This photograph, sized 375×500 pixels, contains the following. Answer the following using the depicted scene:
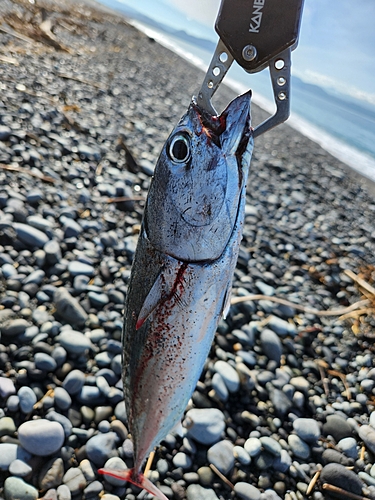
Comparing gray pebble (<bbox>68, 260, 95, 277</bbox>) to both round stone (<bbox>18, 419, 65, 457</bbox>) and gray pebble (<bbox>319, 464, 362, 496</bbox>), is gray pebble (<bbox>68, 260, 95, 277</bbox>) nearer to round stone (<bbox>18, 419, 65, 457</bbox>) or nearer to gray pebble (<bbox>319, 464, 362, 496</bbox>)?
round stone (<bbox>18, 419, 65, 457</bbox>)

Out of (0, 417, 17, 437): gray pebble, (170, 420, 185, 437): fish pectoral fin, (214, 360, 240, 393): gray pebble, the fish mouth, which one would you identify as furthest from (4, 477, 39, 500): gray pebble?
the fish mouth

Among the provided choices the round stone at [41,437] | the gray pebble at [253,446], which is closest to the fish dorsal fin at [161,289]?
the round stone at [41,437]

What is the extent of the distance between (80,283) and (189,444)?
1685 mm

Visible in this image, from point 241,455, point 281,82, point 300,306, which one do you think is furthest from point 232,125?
point 300,306

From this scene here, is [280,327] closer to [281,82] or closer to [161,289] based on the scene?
[161,289]

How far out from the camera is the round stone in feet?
7.30

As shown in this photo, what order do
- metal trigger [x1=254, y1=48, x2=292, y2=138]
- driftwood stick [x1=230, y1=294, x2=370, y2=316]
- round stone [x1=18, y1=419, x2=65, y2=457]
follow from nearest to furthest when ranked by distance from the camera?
metal trigger [x1=254, y1=48, x2=292, y2=138] < round stone [x1=18, y1=419, x2=65, y2=457] < driftwood stick [x1=230, y1=294, x2=370, y2=316]

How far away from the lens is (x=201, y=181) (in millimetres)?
1538

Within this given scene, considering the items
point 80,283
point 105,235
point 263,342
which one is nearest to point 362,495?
point 263,342

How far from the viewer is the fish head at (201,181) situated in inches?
59.6

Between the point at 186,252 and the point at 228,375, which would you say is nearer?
the point at 186,252

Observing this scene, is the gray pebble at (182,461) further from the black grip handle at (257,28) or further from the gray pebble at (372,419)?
the black grip handle at (257,28)

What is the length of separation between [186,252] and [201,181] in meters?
0.32

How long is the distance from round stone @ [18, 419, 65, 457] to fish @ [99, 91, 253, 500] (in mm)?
803
